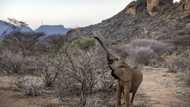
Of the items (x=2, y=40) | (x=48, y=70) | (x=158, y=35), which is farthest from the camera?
(x=158, y=35)

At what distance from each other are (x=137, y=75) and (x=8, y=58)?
9.30 m

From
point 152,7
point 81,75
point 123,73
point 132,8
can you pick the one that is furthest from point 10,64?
point 132,8

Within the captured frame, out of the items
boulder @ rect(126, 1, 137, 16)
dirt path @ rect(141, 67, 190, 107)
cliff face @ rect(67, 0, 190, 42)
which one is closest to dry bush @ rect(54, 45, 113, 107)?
dirt path @ rect(141, 67, 190, 107)

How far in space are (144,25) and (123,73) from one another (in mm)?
44611

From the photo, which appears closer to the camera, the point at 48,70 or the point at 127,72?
the point at 127,72

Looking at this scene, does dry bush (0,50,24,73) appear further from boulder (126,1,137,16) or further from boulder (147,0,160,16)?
boulder (126,1,137,16)

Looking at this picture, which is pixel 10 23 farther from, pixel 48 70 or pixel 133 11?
pixel 133 11

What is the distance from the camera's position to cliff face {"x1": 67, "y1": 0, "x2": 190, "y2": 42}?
43.0 meters

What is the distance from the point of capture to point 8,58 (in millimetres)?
17422

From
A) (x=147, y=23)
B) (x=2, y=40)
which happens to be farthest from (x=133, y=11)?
(x=2, y=40)

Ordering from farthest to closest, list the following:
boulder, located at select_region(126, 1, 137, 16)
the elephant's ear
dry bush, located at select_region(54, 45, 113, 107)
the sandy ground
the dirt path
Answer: boulder, located at select_region(126, 1, 137, 16) → dry bush, located at select_region(54, 45, 113, 107) → the dirt path → the sandy ground → the elephant's ear

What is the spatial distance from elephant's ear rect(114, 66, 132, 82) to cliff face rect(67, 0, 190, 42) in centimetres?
2917

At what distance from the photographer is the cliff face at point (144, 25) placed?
43000 mm

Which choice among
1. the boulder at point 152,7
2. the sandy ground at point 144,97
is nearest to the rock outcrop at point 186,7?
the boulder at point 152,7
